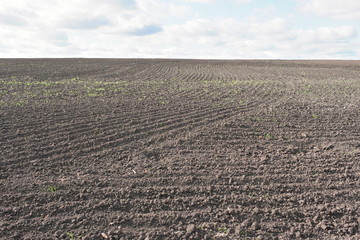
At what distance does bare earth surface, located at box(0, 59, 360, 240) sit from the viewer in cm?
368

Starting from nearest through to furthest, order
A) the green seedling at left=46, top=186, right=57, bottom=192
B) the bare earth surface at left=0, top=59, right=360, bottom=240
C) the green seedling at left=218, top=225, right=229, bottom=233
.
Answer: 1. the green seedling at left=218, top=225, right=229, bottom=233
2. the bare earth surface at left=0, top=59, right=360, bottom=240
3. the green seedling at left=46, top=186, right=57, bottom=192

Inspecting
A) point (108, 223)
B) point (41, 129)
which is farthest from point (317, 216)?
point (41, 129)

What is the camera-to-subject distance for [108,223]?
3.72 meters

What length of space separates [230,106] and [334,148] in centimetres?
456

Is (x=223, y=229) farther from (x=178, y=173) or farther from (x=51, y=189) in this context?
(x=51, y=189)

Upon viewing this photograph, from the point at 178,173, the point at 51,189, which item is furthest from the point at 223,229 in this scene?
the point at 51,189

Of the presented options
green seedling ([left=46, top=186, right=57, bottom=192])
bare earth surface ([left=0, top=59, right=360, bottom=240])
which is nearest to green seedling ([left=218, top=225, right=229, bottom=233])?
bare earth surface ([left=0, top=59, right=360, bottom=240])

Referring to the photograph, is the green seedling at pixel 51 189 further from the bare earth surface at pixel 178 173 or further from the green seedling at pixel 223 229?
the green seedling at pixel 223 229

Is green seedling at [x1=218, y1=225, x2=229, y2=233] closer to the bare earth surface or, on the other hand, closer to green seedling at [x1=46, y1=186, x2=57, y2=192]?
the bare earth surface

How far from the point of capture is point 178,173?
5070 millimetres

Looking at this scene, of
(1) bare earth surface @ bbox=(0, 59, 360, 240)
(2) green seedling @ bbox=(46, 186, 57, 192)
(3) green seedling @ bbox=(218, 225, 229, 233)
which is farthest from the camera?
(2) green seedling @ bbox=(46, 186, 57, 192)

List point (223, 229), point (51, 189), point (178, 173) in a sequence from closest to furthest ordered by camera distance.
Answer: point (223, 229)
point (51, 189)
point (178, 173)

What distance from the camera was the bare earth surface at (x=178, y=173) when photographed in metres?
3.68

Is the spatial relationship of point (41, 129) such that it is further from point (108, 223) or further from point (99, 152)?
point (108, 223)
